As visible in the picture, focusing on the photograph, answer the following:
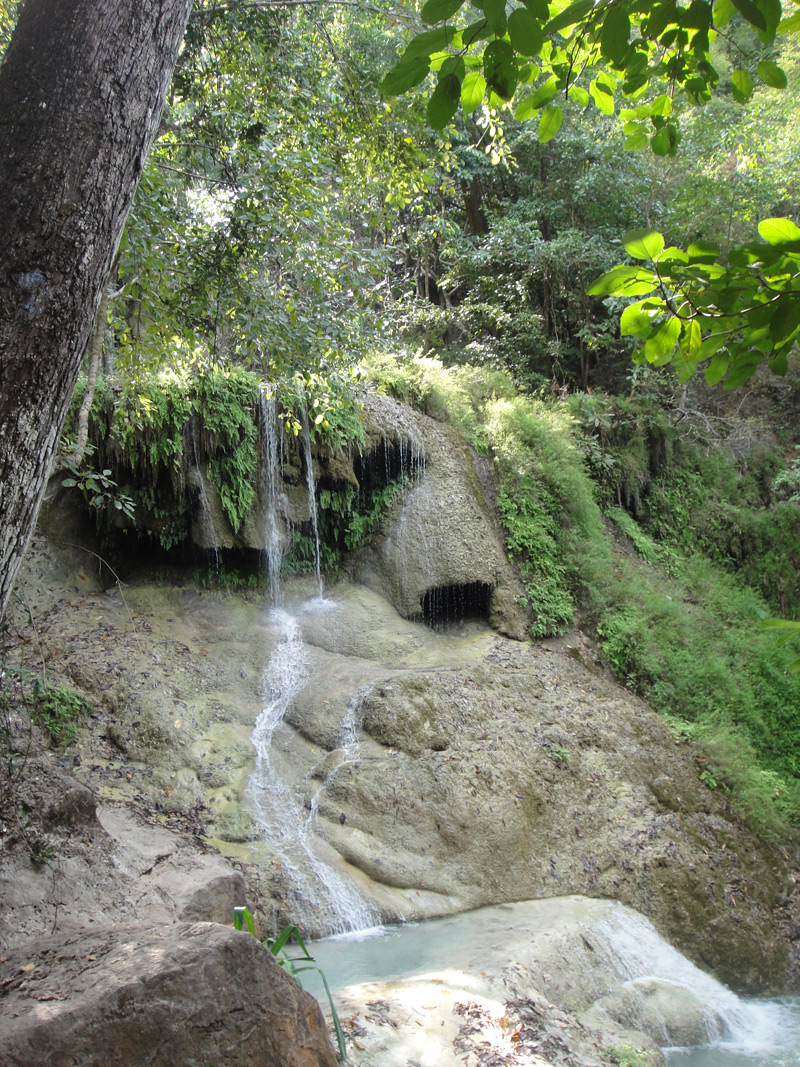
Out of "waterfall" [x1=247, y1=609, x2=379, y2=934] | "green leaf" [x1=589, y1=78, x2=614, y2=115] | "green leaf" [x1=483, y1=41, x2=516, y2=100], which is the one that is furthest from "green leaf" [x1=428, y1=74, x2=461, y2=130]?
"waterfall" [x1=247, y1=609, x2=379, y2=934]

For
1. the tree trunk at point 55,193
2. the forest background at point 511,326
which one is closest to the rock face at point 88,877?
the forest background at point 511,326

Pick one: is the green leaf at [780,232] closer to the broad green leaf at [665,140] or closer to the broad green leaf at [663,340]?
the broad green leaf at [663,340]

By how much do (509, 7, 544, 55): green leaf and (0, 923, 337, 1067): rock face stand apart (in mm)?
2900

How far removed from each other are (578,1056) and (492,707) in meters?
4.67

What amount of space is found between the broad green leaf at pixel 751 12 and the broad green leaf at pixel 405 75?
69 centimetres

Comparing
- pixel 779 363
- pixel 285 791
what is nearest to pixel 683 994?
pixel 285 791

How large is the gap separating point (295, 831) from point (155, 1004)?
468 centimetres

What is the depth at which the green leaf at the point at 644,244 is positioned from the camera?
1820 mm

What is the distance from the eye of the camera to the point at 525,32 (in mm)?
1556

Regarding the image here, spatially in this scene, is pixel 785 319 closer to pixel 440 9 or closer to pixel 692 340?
pixel 692 340

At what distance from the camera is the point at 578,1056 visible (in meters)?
4.03

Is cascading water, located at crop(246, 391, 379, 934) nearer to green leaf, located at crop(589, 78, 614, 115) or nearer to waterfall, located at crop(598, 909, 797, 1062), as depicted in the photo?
waterfall, located at crop(598, 909, 797, 1062)

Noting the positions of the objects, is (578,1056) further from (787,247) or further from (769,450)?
(769,450)

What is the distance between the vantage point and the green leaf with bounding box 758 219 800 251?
67.9 inches
